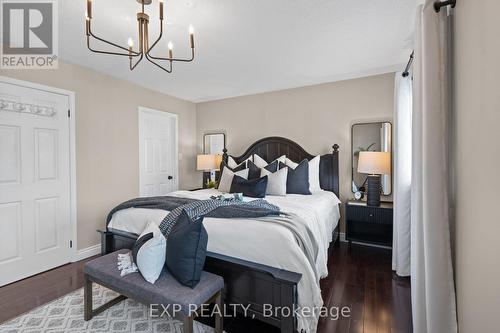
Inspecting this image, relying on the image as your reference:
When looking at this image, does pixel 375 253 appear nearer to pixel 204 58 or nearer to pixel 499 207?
pixel 499 207

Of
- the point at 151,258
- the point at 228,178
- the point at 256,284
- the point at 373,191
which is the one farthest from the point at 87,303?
the point at 373,191

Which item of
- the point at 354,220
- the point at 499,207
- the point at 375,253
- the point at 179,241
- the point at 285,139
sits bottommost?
the point at 375,253

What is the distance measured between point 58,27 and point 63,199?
1.91 meters

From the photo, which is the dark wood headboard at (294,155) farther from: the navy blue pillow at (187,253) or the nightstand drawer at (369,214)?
the navy blue pillow at (187,253)

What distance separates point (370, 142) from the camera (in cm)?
340

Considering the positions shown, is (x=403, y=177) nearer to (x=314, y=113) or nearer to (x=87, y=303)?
(x=314, y=113)

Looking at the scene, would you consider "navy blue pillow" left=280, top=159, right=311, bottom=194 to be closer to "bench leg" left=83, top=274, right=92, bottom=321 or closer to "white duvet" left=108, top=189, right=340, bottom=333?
"white duvet" left=108, top=189, right=340, bottom=333

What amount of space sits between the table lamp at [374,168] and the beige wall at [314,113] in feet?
1.55

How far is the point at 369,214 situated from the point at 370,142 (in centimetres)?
104

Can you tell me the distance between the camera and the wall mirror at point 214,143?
15.5 ft

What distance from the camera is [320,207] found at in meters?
2.54

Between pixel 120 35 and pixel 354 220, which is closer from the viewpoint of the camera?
pixel 120 35

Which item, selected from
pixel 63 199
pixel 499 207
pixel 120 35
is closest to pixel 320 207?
pixel 499 207

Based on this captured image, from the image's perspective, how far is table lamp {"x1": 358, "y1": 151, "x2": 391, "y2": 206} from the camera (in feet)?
9.93
